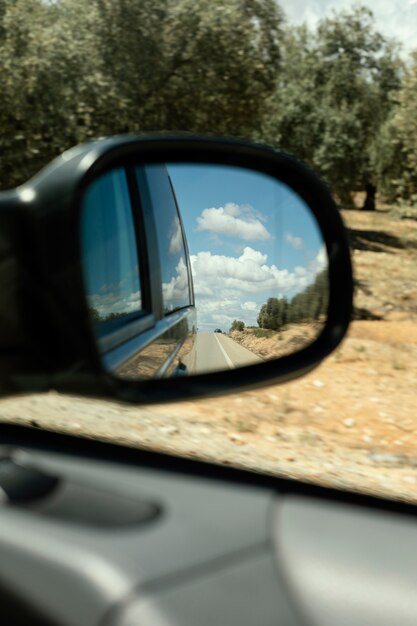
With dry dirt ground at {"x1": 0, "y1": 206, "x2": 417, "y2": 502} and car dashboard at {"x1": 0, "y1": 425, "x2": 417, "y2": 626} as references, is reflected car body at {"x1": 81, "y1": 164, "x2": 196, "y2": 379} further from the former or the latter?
car dashboard at {"x1": 0, "y1": 425, "x2": 417, "y2": 626}

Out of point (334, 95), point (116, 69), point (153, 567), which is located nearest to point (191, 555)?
point (153, 567)

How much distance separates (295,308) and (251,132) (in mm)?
16465

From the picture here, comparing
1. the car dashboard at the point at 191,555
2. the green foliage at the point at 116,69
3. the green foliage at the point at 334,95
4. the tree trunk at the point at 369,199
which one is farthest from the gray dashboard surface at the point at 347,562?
the tree trunk at the point at 369,199

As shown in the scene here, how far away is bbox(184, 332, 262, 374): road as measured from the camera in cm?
151

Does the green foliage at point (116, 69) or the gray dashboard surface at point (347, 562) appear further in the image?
→ the green foliage at point (116, 69)

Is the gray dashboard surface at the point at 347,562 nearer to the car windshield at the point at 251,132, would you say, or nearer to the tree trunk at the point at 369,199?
the car windshield at the point at 251,132

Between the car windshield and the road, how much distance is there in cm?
2

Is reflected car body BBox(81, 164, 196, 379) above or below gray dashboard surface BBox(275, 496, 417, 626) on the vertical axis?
above

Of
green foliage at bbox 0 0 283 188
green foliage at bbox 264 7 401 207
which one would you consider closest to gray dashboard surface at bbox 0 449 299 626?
green foliage at bbox 0 0 283 188

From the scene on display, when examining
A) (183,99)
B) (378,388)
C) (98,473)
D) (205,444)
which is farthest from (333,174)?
(98,473)

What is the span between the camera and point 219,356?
1.54 meters

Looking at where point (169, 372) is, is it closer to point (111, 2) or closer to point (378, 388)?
point (378, 388)

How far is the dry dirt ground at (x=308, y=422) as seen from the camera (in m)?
3.86

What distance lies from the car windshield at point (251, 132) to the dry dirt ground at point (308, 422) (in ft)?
0.06
